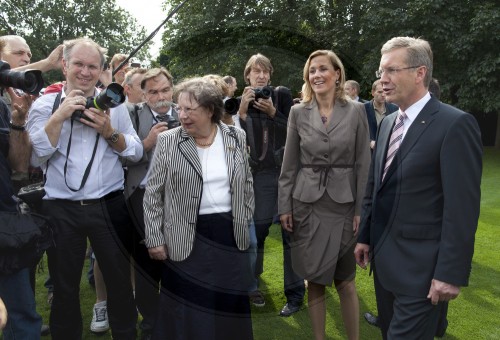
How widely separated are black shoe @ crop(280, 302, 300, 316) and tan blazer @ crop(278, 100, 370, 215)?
1.17 m

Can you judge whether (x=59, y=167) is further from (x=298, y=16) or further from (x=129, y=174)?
(x=298, y=16)

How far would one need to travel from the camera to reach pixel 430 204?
184 centimetres

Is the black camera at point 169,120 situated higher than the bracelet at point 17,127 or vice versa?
the bracelet at point 17,127

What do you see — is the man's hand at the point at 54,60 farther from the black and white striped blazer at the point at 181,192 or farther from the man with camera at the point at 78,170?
the black and white striped blazer at the point at 181,192

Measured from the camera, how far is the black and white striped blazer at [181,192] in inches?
86.4

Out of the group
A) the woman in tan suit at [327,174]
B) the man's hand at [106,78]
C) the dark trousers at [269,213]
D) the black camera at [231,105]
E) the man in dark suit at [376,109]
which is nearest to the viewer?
the black camera at [231,105]

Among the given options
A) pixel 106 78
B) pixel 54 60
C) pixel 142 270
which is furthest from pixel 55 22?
pixel 142 270

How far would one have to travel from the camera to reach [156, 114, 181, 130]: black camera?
2.69m

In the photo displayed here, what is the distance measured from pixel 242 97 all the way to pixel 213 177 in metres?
0.46

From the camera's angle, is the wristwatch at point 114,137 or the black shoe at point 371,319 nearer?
the wristwatch at point 114,137

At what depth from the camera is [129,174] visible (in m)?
2.79

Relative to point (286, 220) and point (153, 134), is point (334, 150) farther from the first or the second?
point (153, 134)

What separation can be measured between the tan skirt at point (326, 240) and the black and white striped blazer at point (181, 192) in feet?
1.40

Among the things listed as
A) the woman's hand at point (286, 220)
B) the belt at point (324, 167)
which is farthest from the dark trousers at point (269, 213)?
the belt at point (324, 167)
